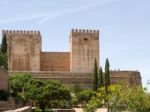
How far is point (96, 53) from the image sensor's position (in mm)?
65000

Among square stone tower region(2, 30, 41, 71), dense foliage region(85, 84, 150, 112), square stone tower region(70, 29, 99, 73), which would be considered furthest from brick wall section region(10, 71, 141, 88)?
dense foliage region(85, 84, 150, 112)

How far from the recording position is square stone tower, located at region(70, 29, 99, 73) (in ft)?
211

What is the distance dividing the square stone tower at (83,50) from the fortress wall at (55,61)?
193cm

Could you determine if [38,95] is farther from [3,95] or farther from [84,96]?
[84,96]

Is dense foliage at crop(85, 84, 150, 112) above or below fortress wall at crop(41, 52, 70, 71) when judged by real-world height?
below

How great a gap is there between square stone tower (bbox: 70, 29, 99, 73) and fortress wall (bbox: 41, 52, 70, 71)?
76.1 inches

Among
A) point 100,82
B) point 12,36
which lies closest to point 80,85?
point 100,82

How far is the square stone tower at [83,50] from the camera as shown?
6431 centimetres

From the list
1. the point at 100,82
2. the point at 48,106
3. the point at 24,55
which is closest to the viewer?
the point at 48,106

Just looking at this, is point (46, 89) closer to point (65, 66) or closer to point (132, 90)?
point (132, 90)

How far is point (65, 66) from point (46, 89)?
29777 millimetres

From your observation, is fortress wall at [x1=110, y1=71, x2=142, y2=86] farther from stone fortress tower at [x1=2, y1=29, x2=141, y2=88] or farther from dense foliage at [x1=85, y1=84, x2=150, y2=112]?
dense foliage at [x1=85, y1=84, x2=150, y2=112]

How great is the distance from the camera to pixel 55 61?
66.6m

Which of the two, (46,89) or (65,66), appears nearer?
(46,89)
